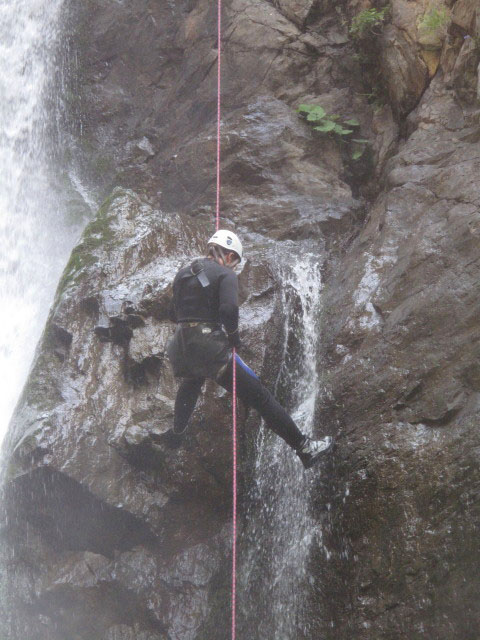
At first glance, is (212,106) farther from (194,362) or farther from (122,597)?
(122,597)

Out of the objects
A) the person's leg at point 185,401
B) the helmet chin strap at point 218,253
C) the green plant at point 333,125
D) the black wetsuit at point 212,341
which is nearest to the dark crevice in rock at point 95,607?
the person's leg at point 185,401

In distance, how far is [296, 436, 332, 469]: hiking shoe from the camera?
5082mm

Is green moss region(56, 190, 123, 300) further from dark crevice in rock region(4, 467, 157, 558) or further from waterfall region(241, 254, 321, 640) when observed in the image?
waterfall region(241, 254, 321, 640)

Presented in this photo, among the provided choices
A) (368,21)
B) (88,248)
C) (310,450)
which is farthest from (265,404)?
(368,21)

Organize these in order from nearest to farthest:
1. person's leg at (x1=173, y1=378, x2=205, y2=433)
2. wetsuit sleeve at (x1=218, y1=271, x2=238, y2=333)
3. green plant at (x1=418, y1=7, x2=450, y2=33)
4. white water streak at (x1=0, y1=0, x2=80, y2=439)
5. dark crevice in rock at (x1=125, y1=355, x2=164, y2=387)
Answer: wetsuit sleeve at (x1=218, y1=271, x2=238, y2=333) < person's leg at (x1=173, y1=378, x2=205, y2=433) < dark crevice in rock at (x1=125, y1=355, x2=164, y2=387) < green plant at (x1=418, y1=7, x2=450, y2=33) < white water streak at (x1=0, y1=0, x2=80, y2=439)

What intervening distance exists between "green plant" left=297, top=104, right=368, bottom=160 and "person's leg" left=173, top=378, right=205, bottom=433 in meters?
4.54

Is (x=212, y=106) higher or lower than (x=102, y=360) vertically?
higher

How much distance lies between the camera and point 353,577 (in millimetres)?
4602

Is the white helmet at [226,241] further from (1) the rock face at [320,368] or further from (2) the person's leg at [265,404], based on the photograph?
(1) the rock face at [320,368]

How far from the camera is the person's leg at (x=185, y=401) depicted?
18.3 ft

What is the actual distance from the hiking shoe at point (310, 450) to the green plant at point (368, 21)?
6.29 meters

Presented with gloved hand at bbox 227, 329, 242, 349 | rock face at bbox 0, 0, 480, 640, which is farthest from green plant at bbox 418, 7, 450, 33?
gloved hand at bbox 227, 329, 242, 349

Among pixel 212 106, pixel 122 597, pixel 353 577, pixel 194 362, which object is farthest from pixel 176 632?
pixel 212 106

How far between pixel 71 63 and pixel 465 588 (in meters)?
10.9
